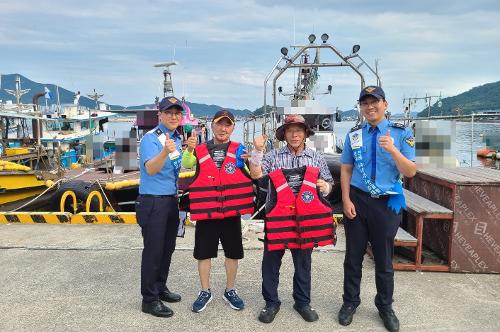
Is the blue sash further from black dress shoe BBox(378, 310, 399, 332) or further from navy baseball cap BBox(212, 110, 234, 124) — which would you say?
navy baseball cap BBox(212, 110, 234, 124)

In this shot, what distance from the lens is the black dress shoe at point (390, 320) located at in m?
2.93

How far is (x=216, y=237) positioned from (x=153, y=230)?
0.51 metres

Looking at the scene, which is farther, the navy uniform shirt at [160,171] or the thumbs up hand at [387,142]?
the navy uniform shirt at [160,171]

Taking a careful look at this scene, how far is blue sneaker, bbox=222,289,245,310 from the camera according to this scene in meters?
3.30

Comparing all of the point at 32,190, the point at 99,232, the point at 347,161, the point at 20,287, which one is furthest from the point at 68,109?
the point at 347,161

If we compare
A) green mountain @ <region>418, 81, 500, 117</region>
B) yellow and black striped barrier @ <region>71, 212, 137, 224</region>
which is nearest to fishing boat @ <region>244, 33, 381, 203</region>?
yellow and black striped barrier @ <region>71, 212, 137, 224</region>

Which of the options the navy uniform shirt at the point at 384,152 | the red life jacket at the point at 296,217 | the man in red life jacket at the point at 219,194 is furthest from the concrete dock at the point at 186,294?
the navy uniform shirt at the point at 384,152

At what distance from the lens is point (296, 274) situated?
314 centimetres

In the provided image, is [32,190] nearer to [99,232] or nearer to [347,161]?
[99,232]

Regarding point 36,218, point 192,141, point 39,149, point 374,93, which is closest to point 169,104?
point 192,141

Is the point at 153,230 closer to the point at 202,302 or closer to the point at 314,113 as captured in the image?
the point at 202,302

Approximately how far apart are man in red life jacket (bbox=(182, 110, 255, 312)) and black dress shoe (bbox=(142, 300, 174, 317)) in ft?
0.72

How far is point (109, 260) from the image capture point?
14.8 ft

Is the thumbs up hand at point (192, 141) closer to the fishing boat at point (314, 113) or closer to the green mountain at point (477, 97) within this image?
the fishing boat at point (314, 113)
